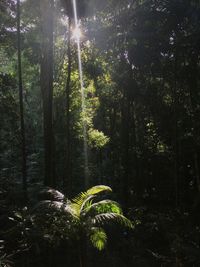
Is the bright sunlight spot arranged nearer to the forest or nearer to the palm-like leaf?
the forest

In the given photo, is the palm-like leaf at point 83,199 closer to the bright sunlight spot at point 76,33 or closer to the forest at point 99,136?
the forest at point 99,136

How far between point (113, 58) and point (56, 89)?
175 inches

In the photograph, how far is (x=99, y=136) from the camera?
2291cm

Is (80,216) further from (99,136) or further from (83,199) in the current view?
(99,136)

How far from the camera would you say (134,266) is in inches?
511

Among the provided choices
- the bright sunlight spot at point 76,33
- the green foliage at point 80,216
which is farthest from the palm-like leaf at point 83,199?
the bright sunlight spot at point 76,33

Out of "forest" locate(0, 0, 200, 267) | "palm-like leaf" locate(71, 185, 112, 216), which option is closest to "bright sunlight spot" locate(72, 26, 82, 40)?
"forest" locate(0, 0, 200, 267)

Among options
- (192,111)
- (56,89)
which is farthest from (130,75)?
(56,89)

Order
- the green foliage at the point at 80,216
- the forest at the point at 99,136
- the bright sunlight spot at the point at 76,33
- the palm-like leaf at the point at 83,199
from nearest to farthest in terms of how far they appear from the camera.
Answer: the green foliage at the point at 80,216 < the palm-like leaf at the point at 83,199 < the forest at the point at 99,136 < the bright sunlight spot at the point at 76,33

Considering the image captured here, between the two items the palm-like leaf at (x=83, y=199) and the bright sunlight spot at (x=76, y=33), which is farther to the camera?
the bright sunlight spot at (x=76, y=33)

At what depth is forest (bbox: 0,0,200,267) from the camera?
10.2 m

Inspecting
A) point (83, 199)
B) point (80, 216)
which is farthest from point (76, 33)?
point (80, 216)

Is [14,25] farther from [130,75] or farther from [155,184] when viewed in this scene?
[155,184]

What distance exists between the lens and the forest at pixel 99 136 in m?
10.2
